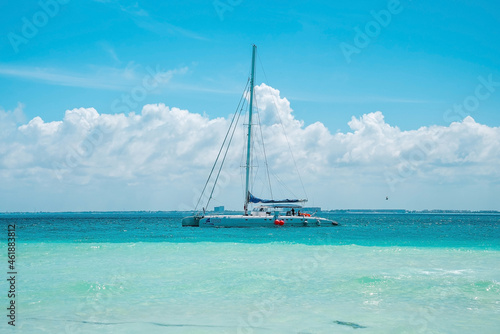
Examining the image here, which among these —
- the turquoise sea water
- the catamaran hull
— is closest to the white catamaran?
the catamaran hull

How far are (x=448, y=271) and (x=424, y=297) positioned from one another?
661 centimetres

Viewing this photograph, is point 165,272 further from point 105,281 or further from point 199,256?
point 199,256

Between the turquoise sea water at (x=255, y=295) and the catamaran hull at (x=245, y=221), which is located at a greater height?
the catamaran hull at (x=245, y=221)

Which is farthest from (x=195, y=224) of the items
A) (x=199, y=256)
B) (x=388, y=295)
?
(x=388, y=295)

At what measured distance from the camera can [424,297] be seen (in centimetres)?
1541

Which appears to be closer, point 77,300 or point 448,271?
point 77,300

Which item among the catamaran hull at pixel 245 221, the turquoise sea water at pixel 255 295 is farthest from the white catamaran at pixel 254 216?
the turquoise sea water at pixel 255 295

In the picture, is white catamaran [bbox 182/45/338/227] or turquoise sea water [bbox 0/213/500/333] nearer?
turquoise sea water [bbox 0/213/500/333]

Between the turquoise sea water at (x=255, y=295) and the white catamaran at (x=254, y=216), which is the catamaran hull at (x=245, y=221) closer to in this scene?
the white catamaran at (x=254, y=216)

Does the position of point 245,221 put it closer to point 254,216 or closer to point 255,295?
point 254,216

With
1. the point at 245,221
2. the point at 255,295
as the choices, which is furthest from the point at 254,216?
the point at 255,295

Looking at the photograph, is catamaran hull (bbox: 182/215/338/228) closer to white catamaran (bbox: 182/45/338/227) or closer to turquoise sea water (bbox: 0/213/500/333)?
white catamaran (bbox: 182/45/338/227)

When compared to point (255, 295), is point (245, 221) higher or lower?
higher

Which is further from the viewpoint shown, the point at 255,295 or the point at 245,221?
the point at 245,221
